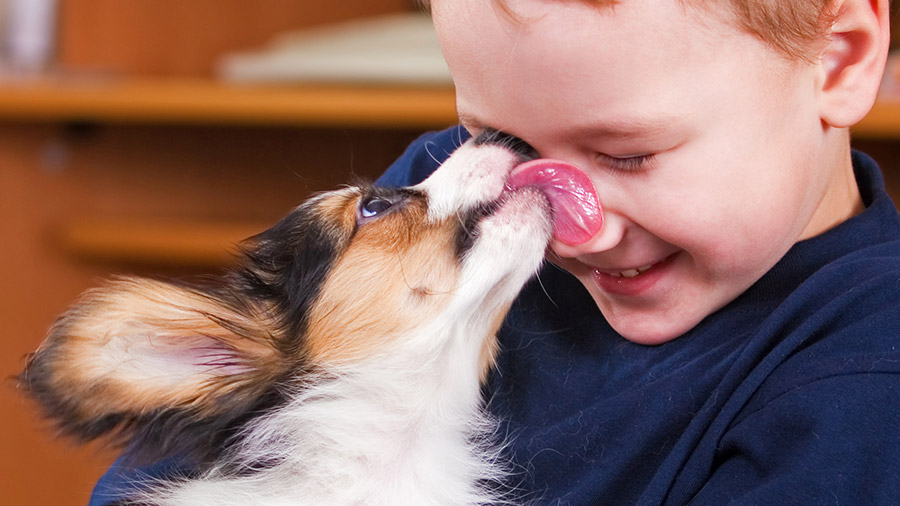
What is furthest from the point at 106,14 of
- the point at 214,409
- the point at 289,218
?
Result: the point at 214,409

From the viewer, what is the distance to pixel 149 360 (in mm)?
1055

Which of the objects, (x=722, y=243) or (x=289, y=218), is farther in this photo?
(x=289, y=218)

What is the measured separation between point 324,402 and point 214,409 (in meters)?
0.12

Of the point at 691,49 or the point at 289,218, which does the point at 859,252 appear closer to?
the point at 691,49

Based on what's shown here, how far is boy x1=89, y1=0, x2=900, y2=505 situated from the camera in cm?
89

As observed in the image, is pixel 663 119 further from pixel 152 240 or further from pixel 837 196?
pixel 152 240

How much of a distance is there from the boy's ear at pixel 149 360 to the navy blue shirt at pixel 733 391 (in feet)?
0.58

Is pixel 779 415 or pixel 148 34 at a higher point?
pixel 148 34

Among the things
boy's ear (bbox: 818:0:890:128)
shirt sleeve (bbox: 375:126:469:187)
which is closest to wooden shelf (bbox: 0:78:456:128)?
shirt sleeve (bbox: 375:126:469:187)

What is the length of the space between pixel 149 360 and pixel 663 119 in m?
0.57

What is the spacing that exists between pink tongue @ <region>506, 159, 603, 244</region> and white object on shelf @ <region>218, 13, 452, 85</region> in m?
1.26

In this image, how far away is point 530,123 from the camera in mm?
983

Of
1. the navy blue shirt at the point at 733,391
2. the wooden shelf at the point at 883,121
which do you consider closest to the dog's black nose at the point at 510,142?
the navy blue shirt at the point at 733,391

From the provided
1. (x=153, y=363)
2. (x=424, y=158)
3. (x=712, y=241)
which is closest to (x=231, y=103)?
(x=424, y=158)
